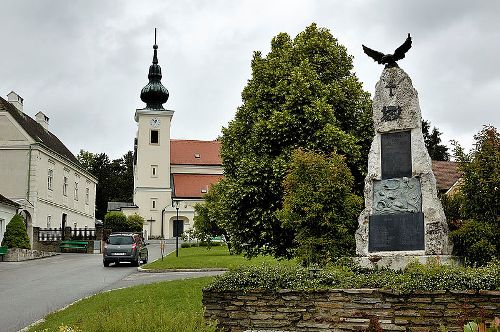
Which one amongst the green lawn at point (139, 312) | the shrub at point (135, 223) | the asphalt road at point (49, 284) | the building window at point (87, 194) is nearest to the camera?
the green lawn at point (139, 312)

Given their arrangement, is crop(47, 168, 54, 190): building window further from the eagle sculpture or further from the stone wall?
the stone wall

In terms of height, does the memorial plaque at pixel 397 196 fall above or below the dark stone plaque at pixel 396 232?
above

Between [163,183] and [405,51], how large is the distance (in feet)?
216

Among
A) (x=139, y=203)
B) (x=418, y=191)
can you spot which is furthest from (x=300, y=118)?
(x=139, y=203)

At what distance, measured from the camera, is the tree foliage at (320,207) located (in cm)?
1438

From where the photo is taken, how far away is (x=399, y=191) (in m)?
13.2

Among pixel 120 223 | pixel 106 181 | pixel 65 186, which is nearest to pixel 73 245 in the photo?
pixel 65 186

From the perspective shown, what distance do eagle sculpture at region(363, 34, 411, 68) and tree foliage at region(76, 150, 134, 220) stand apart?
84.2m

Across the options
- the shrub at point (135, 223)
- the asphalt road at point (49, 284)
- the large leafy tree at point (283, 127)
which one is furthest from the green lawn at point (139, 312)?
the shrub at point (135, 223)

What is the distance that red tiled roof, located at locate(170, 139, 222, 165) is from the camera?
84.4m

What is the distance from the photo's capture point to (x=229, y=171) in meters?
20.0

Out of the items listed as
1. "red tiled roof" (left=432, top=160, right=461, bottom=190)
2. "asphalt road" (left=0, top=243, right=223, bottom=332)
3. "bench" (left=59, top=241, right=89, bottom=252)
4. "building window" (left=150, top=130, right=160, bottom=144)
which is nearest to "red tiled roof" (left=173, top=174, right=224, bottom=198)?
"building window" (left=150, top=130, right=160, bottom=144)

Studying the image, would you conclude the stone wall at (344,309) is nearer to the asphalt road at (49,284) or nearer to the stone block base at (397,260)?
the stone block base at (397,260)

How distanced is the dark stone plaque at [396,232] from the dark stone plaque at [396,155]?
3.26ft
